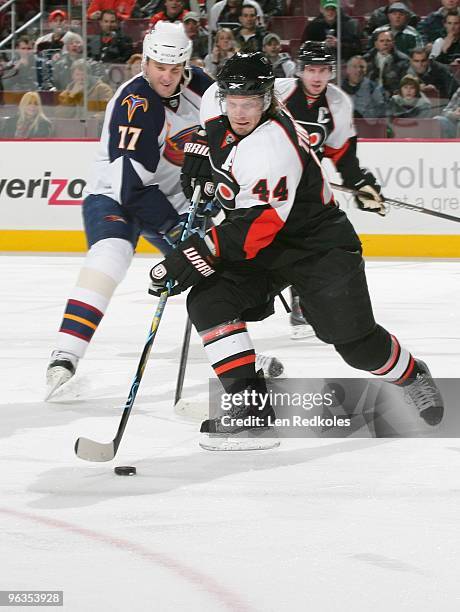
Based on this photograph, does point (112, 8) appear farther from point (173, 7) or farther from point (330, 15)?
point (330, 15)

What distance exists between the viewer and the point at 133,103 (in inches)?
153

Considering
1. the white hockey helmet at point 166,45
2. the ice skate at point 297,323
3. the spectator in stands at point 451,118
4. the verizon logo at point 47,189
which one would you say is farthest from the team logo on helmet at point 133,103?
the verizon logo at point 47,189

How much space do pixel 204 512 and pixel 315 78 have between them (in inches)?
94.4

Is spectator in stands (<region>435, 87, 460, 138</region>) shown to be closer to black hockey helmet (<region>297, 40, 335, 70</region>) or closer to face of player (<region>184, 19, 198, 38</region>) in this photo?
Answer: face of player (<region>184, 19, 198, 38</region>)

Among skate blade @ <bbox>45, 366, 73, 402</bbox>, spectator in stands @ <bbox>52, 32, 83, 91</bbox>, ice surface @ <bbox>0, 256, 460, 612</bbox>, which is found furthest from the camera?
spectator in stands @ <bbox>52, 32, 83, 91</bbox>

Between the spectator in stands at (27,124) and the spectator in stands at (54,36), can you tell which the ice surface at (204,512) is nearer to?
the spectator in stands at (27,124)

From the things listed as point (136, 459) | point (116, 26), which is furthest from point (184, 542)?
point (116, 26)

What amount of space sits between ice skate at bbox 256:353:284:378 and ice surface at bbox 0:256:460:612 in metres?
0.21

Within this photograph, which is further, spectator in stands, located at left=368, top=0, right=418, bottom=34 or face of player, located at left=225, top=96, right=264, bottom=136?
spectator in stands, located at left=368, top=0, right=418, bottom=34

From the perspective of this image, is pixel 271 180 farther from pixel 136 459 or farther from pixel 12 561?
pixel 12 561

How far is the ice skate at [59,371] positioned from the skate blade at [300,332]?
1.42 metres

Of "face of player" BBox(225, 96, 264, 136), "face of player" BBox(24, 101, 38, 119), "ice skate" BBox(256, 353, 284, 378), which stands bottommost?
"face of player" BBox(24, 101, 38, 119)

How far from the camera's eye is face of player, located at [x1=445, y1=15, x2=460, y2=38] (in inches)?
322

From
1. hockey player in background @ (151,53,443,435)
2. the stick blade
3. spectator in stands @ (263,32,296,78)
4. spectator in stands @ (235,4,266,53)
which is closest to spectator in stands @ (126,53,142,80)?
spectator in stands @ (235,4,266,53)
